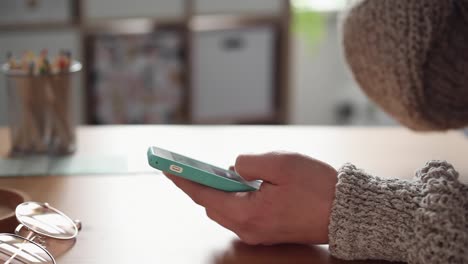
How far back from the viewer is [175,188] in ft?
3.02

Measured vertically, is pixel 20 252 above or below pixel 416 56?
below

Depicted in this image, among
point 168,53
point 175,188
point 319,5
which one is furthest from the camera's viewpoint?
point 319,5

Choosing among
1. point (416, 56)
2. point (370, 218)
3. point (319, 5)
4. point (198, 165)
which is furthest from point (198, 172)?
point (319, 5)

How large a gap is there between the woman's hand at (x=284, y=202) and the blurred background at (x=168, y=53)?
1.70 metres

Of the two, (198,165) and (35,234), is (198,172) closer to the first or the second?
(198,165)

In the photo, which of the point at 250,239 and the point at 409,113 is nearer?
the point at 250,239

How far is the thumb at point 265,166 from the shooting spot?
28.3 inches

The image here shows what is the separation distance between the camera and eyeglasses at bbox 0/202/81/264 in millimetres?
652

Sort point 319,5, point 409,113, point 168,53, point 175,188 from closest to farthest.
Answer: point 175,188 → point 409,113 → point 168,53 → point 319,5

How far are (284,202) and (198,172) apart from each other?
95 mm

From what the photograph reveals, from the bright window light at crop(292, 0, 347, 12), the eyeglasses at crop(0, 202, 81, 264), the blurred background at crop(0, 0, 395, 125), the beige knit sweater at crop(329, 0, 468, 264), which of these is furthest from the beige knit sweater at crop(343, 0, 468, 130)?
the bright window light at crop(292, 0, 347, 12)

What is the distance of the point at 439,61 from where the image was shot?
3.23ft

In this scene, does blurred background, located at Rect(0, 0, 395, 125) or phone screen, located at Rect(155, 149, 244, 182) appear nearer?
phone screen, located at Rect(155, 149, 244, 182)

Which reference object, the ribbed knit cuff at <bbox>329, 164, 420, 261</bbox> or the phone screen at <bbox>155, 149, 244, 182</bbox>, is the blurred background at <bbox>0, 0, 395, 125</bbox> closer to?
the phone screen at <bbox>155, 149, 244, 182</bbox>
